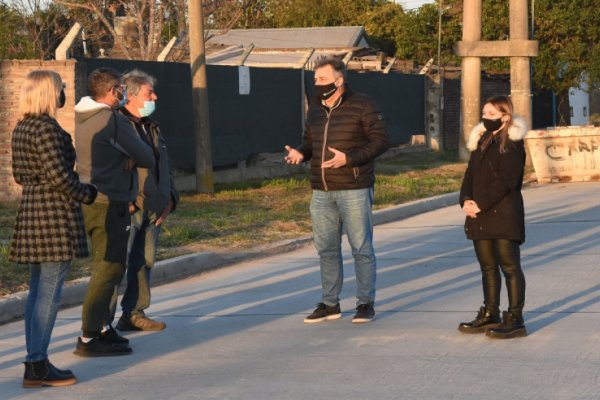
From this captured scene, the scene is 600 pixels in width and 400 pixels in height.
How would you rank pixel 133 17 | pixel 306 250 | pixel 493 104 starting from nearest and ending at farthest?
1. pixel 493 104
2. pixel 306 250
3. pixel 133 17

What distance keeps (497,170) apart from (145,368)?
2684 millimetres

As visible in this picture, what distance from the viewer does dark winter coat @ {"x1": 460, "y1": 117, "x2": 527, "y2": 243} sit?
7961 millimetres

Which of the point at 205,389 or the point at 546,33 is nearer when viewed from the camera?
the point at 205,389

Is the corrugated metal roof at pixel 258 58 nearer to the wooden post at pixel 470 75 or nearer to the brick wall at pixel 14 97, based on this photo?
the wooden post at pixel 470 75

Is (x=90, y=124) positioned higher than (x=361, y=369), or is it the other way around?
(x=90, y=124)

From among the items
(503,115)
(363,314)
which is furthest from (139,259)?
(503,115)

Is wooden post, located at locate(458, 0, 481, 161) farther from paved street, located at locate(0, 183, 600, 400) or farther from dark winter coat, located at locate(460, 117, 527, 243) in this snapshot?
dark winter coat, located at locate(460, 117, 527, 243)

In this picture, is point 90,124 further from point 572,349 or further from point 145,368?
point 572,349

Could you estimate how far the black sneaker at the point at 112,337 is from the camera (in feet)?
25.7

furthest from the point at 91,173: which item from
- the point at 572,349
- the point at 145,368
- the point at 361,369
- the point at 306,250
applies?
the point at 306,250

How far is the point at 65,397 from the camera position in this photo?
661cm

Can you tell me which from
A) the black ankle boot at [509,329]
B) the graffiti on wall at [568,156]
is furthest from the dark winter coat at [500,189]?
the graffiti on wall at [568,156]

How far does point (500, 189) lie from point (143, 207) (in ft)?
8.08

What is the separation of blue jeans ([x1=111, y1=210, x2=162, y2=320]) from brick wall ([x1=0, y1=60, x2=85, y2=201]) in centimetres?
753
